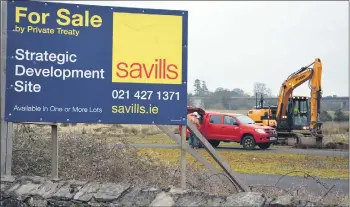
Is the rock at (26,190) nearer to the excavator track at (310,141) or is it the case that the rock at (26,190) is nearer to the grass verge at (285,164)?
the grass verge at (285,164)

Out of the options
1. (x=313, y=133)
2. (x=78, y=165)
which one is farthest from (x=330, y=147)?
(x=78, y=165)

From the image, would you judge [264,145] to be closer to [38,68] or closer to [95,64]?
[95,64]

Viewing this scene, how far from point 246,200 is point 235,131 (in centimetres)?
2088

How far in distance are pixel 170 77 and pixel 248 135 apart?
19.9m

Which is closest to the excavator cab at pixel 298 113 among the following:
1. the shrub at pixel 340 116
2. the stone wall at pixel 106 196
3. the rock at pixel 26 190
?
the shrub at pixel 340 116

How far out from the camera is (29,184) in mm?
6051

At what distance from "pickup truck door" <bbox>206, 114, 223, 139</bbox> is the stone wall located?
797 inches

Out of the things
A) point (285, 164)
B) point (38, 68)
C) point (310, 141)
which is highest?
point (38, 68)

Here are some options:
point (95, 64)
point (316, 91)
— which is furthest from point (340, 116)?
point (95, 64)

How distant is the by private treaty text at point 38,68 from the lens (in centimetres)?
608

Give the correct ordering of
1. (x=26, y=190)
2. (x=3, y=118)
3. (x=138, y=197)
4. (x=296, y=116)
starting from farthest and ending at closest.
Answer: (x=296, y=116) < (x=3, y=118) < (x=26, y=190) < (x=138, y=197)

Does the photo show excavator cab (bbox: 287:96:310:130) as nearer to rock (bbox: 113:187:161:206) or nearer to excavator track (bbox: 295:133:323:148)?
excavator track (bbox: 295:133:323:148)

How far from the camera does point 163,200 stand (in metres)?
5.46

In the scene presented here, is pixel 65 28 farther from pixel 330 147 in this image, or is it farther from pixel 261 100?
pixel 261 100
